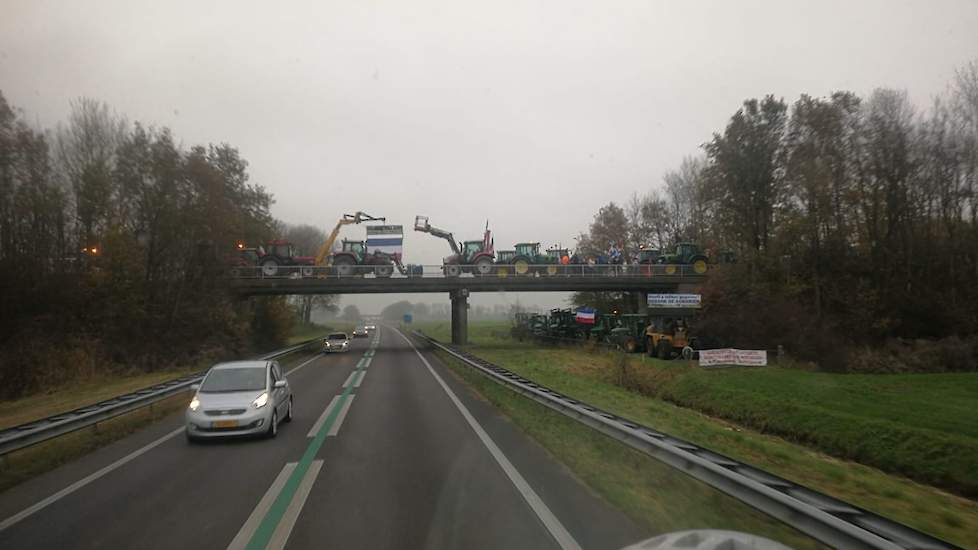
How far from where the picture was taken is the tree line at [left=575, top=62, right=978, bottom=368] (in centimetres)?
3706

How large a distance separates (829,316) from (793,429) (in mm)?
25977

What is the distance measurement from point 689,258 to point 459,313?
16.6m

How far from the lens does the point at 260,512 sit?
21.4 feet

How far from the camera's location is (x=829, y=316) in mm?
39688

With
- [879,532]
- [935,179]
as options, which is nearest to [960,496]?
[879,532]

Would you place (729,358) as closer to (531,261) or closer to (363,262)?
(531,261)

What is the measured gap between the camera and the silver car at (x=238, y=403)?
10555mm

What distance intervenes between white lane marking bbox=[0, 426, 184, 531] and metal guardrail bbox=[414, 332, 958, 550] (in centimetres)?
706

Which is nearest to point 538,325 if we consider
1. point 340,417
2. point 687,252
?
point 687,252

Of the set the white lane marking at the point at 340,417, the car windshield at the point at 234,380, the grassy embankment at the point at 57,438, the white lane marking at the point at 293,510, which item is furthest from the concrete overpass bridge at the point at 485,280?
the white lane marking at the point at 293,510

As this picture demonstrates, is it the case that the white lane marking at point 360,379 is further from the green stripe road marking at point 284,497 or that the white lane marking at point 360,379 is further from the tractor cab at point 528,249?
the tractor cab at point 528,249

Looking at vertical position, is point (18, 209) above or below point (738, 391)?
above

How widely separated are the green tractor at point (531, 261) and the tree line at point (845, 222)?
10302mm

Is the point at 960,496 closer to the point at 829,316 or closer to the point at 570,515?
the point at 570,515
